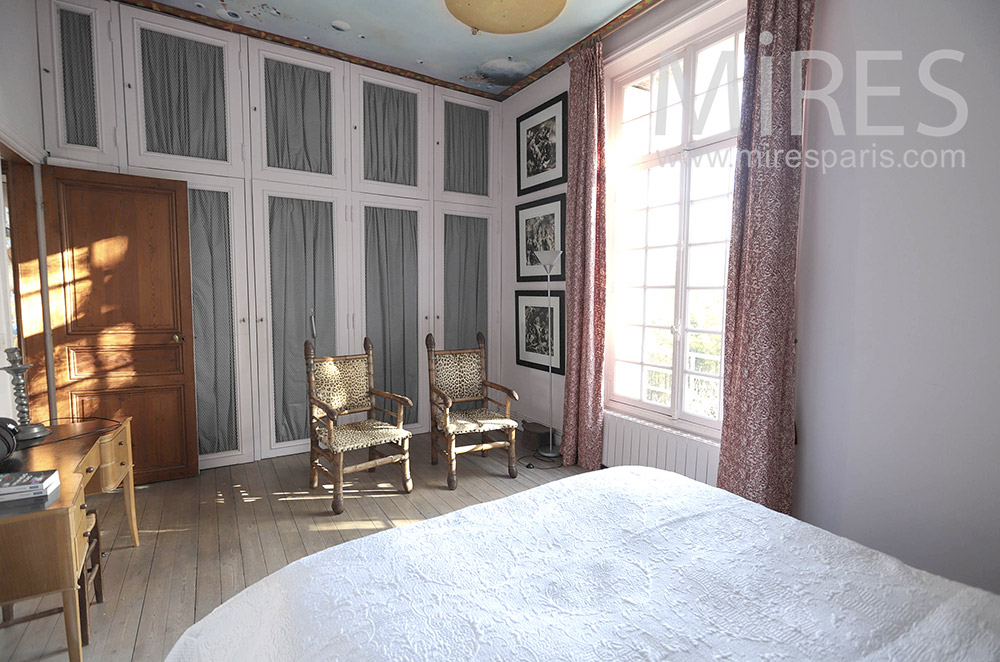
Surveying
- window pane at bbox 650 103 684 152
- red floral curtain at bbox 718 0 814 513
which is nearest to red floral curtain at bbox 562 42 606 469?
window pane at bbox 650 103 684 152

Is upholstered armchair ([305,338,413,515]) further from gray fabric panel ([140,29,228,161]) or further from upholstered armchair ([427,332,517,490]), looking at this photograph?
gray fabric panel ([140,29,228,161])

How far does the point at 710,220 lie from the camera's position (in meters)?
3.11

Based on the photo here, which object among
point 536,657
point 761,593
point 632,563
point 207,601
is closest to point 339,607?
point 536,657

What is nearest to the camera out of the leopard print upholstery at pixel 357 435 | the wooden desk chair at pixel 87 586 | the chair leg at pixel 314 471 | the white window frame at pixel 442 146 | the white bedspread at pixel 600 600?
the white bedspread at pixel 600 600

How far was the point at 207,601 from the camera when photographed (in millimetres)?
2246

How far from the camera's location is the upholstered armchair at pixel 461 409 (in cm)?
367

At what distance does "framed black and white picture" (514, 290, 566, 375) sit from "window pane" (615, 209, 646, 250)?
29.5 inches

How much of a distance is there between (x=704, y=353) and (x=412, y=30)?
326 centimetres

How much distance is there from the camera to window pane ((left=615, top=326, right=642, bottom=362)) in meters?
3.68

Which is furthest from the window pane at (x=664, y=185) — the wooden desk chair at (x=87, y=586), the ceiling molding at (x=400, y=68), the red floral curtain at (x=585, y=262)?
the wooden desk chair at (x=87, y=586)

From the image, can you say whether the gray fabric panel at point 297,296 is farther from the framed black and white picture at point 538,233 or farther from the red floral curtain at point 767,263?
the red floral curtain at point 767,263

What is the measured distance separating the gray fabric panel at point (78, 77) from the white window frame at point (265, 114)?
1.00 metres

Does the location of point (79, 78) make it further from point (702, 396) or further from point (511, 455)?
point (702, 396)

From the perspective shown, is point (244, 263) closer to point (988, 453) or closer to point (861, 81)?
point (861, 81)
